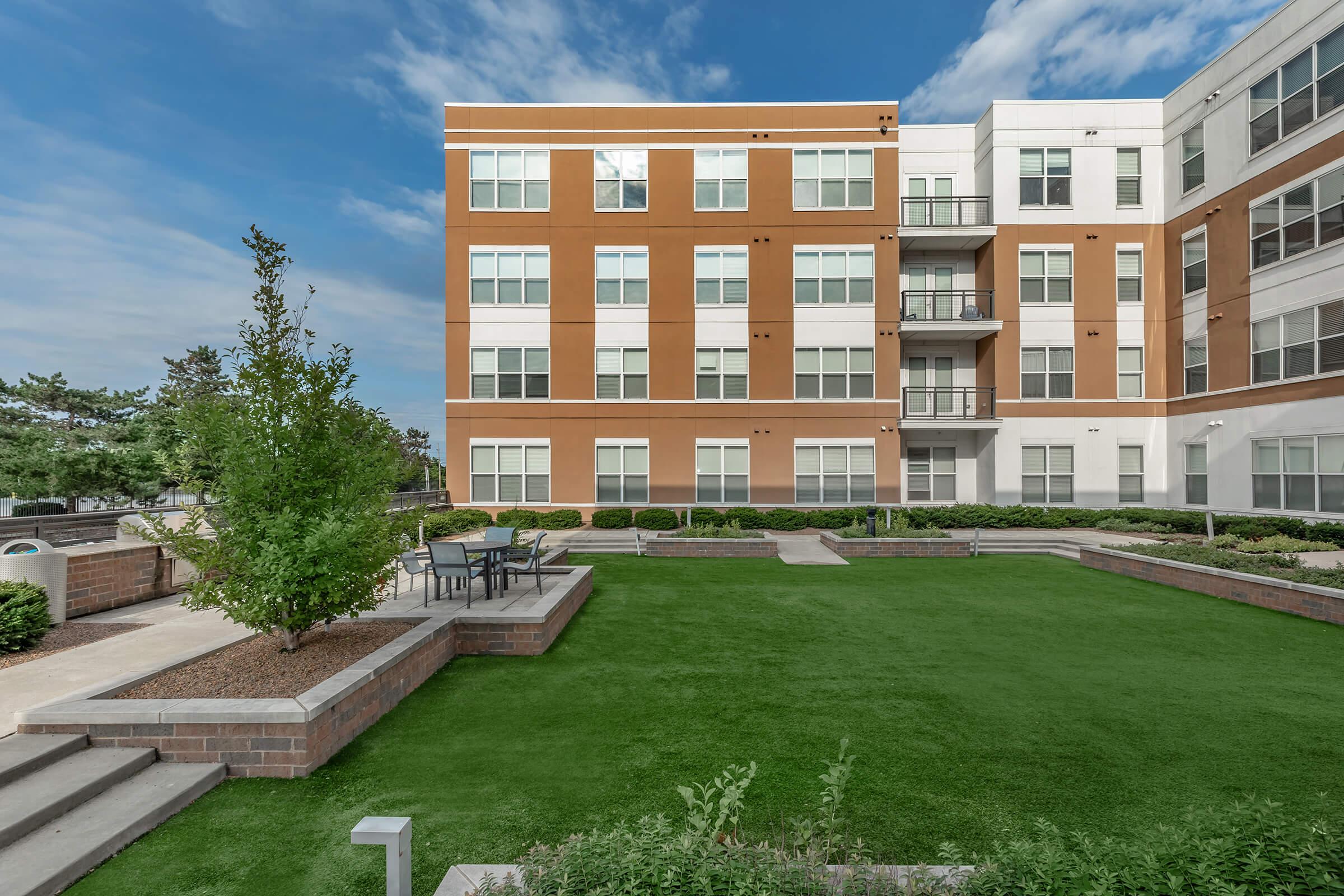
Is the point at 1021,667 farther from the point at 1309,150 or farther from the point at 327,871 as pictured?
the point at 1309,150

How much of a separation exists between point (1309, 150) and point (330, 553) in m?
24.7

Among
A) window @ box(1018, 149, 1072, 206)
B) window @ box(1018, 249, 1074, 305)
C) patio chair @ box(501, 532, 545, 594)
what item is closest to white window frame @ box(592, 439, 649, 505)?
patio chair @ box(501, 532, 545, 594)

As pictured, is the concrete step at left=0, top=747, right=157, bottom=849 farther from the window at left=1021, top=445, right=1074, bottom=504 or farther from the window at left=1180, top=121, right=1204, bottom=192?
the window at left=1180, top=121, right=1204, bottom=192

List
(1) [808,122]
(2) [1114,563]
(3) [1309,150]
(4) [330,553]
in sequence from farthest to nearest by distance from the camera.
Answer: (1) [808,122] → (3) [1309,150] → (2) [1114,563] → (4) [330,553]

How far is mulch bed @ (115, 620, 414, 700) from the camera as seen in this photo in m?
4.87

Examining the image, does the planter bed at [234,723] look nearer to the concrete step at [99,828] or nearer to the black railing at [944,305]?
the concrete step at [99,828]

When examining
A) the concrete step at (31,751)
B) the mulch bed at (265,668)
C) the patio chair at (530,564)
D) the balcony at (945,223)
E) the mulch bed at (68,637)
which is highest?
the balcony at (945,223)

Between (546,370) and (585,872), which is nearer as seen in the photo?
(585,872)

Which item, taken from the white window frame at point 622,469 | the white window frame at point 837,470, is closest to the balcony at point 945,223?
the white window frame at point 837,470

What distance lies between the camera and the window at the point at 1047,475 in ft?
71.1

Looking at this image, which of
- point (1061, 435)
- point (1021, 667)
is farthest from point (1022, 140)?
point (1021, 667)

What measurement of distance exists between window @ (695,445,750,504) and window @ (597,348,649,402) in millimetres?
3042

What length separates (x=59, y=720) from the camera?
4.39 metres

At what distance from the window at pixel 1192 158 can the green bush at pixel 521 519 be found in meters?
24.8
